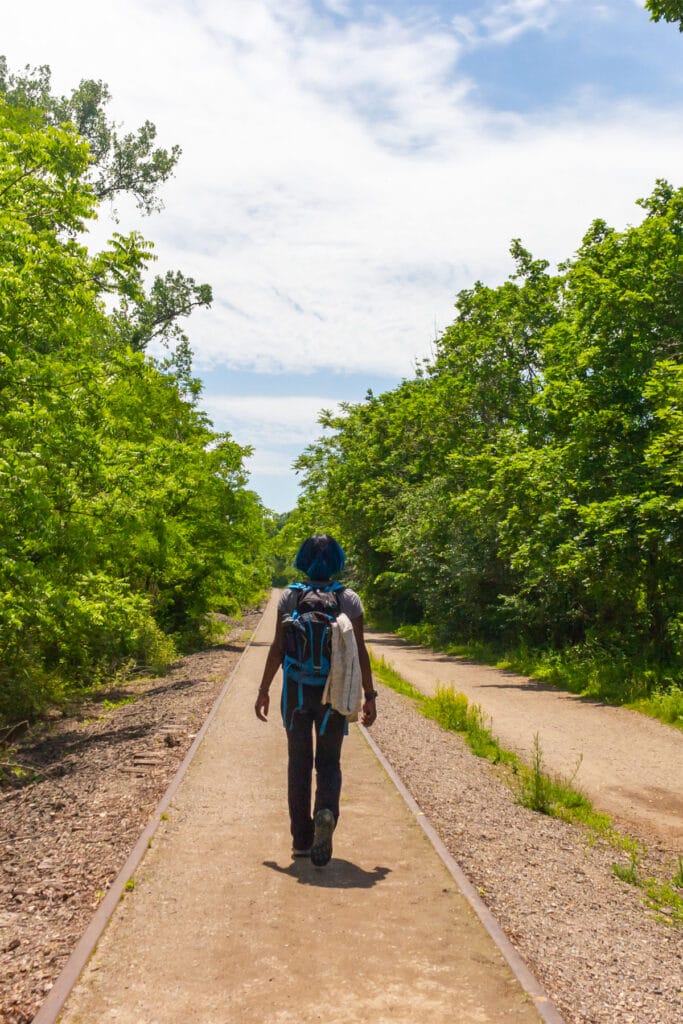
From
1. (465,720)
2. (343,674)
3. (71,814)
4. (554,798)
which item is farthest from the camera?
(465,720)

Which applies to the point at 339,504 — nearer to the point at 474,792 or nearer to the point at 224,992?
the point at 474,792

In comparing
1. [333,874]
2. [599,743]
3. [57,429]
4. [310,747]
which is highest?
[57,429]

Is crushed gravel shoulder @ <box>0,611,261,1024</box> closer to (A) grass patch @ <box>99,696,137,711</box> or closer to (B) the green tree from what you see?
(A) grass patch @ <box>99,696,137,711</box>

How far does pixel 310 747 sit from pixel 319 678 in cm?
60

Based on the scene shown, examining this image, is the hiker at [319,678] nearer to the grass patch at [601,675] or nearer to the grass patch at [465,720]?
the grass patch at [465,720]

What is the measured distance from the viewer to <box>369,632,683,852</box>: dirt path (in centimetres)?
993

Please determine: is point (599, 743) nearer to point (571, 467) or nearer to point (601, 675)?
point (601, 675)

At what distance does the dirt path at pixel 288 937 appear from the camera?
4016mm

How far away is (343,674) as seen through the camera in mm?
5801

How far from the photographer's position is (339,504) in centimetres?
4684

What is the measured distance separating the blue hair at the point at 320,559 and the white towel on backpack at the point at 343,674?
0.41 meters

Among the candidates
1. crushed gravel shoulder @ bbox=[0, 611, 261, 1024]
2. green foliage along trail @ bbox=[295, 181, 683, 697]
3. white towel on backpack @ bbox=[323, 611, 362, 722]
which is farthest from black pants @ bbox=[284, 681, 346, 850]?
green foliage along trail @ bbox=[295, 181, 683, 697]

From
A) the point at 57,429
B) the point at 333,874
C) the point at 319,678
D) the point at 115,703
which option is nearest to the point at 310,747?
the point at 319,678

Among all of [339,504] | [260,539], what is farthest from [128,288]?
[339,504]
